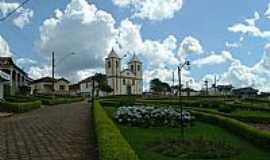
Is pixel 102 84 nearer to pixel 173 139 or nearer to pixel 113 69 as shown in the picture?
pixel 113 69

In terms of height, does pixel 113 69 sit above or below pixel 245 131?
above

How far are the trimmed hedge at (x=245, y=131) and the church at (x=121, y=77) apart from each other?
75.2 meters

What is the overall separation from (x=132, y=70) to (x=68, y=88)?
58.0ft

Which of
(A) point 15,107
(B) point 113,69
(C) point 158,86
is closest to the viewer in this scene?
(A) point 15,107

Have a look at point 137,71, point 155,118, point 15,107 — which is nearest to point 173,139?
point 155,118

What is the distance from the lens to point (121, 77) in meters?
99.0

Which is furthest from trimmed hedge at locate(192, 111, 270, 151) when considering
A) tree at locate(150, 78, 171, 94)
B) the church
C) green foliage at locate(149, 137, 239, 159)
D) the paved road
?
tree at locate(150, 78, 171, 94)

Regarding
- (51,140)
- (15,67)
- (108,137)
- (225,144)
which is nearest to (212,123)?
(225,144)

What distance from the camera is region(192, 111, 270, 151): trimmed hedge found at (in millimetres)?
11839

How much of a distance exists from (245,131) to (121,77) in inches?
3361

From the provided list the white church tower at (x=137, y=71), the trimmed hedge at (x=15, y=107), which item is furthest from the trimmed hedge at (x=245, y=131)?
→ the white church tower at (x=137, y=71)

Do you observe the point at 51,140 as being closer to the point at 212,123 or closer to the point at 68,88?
the point at 212,123

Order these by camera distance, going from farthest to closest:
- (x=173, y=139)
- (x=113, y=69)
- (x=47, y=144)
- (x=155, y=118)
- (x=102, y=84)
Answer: (x=113, y=69), (x=102, y=84), (x=155, y=118), (x=173, y=139), (x=47, y=144)

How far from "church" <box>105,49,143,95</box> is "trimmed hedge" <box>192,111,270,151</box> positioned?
2963 inches
